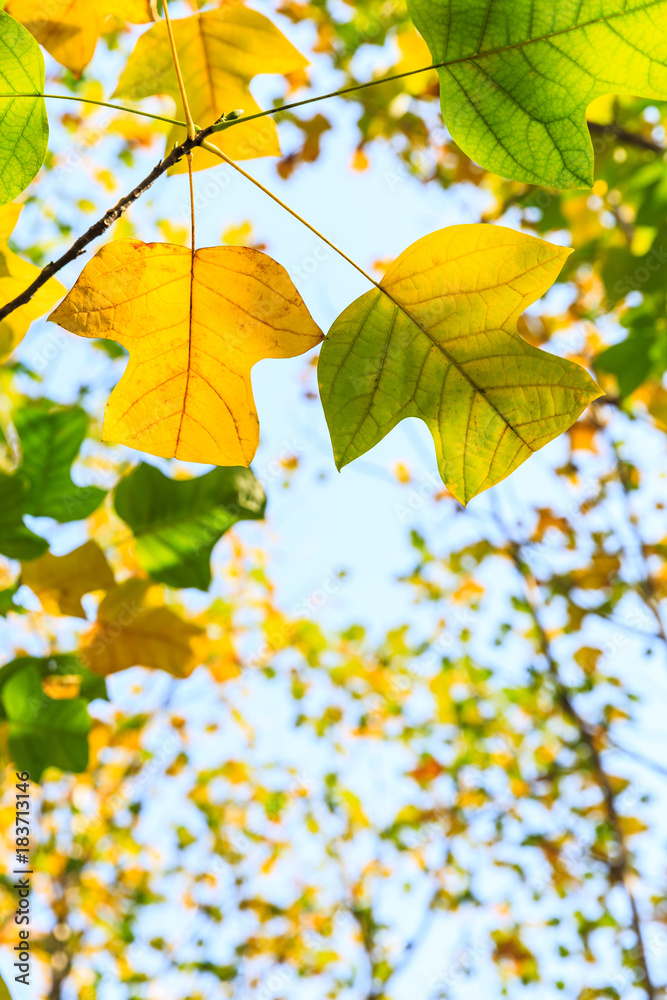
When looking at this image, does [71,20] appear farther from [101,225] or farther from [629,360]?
[629,360]

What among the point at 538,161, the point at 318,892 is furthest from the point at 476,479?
the point at 318,892

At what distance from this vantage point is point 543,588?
16.3 feet

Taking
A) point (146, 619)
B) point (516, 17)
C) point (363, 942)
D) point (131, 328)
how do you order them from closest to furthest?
point (516, 17) → point (131, 328) → point (146, 619) → point (363, 942)

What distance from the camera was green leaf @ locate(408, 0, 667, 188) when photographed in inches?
31.1

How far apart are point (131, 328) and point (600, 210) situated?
3067 millimetres

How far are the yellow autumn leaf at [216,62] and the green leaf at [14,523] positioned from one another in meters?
0.83

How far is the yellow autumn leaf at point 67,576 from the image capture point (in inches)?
60.0

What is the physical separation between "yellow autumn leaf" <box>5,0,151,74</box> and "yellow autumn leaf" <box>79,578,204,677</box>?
1.14 m

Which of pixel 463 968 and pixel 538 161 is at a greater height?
pixel 538 161

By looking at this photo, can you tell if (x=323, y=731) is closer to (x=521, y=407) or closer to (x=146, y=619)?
(x=146, y=619)

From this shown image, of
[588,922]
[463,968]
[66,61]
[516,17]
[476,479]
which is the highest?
[66,61]

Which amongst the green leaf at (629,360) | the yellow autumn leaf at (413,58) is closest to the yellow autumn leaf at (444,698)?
the green leaf at (629,360)

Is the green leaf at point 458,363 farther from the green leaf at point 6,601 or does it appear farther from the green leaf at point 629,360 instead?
the green leaf at point 629,360

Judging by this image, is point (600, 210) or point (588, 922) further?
point (588, 922)
